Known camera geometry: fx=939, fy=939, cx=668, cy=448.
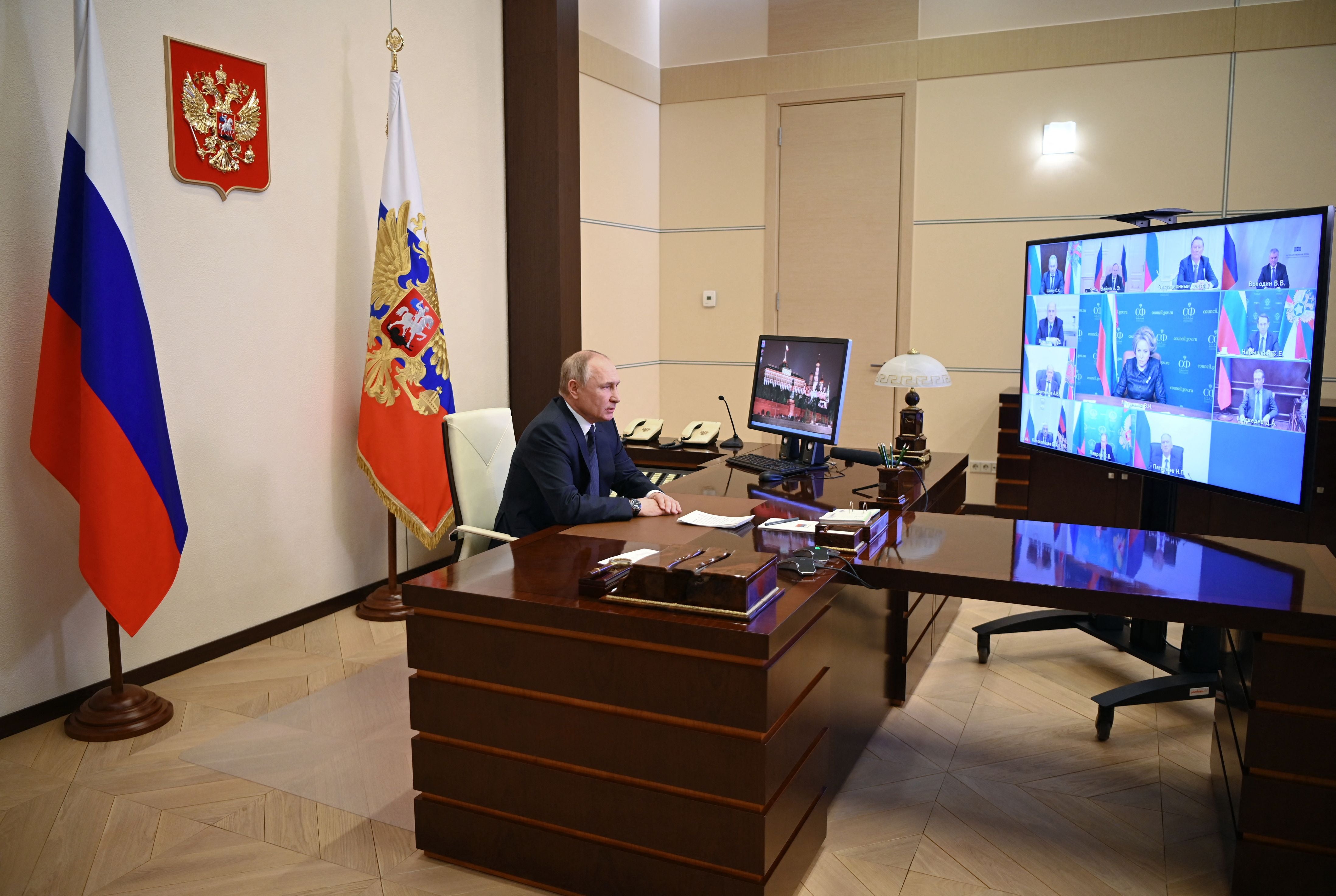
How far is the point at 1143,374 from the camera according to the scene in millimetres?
3041

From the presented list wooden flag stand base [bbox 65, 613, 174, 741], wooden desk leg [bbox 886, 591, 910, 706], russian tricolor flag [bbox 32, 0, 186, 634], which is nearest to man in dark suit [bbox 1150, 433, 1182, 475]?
wooden desk leg [bbox 886, 591, 910, 706]

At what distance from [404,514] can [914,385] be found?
2278 millimetres

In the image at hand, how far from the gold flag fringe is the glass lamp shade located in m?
1.97

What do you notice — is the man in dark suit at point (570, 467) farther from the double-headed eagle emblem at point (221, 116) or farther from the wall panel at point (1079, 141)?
the wall panel at point (1079, 141)

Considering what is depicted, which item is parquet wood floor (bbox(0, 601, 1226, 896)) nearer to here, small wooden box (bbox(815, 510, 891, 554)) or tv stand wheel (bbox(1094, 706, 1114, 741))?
tv stand wheel (bbox(1094, 706, 1114, 741))

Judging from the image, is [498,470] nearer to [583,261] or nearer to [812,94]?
[583,261]

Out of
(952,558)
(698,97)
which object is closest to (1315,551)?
(952,558)

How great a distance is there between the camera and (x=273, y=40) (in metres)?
3.80

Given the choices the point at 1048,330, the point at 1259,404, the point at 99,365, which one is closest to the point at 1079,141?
the point at 1048,330

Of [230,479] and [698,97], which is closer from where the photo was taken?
[230,479]

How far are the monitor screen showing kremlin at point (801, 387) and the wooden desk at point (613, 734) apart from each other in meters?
1.40

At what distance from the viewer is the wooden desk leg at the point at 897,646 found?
317 centimetres

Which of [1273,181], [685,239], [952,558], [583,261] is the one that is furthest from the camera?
[685,239]

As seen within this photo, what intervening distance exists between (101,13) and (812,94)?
4127 mm
